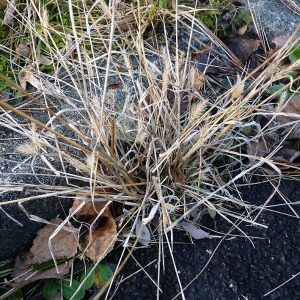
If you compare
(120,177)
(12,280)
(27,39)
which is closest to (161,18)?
(27,39)

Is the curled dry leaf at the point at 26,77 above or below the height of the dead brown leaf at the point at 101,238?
above

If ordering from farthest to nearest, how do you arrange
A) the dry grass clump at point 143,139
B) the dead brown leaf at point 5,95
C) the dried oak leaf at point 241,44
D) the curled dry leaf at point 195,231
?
the dried oak leaf at point 241,44 < the dead brown leaf at point 5,95 < the curled dry leaf at point 195,231 < the dry grass clump at point 143,139

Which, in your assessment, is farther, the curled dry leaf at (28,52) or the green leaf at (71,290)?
the curled dry leaf at (28,52)

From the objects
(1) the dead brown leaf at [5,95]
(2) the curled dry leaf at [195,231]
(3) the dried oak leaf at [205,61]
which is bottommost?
(1) the dead brown leaf at [5,95]

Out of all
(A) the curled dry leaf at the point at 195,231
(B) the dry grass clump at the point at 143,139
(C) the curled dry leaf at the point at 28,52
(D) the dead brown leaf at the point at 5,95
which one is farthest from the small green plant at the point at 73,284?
(C) the curled dry leaf at the point at 28,52

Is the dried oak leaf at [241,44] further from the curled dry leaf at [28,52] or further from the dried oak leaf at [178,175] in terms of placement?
the curled dry leaf at [28,52]

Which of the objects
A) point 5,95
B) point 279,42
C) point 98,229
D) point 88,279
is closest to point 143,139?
point 98,229

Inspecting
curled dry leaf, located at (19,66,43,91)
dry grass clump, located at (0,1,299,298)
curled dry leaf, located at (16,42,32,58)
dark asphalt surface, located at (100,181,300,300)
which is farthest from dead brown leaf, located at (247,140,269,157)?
curled dry leaf, located at (16,42,32,58)
